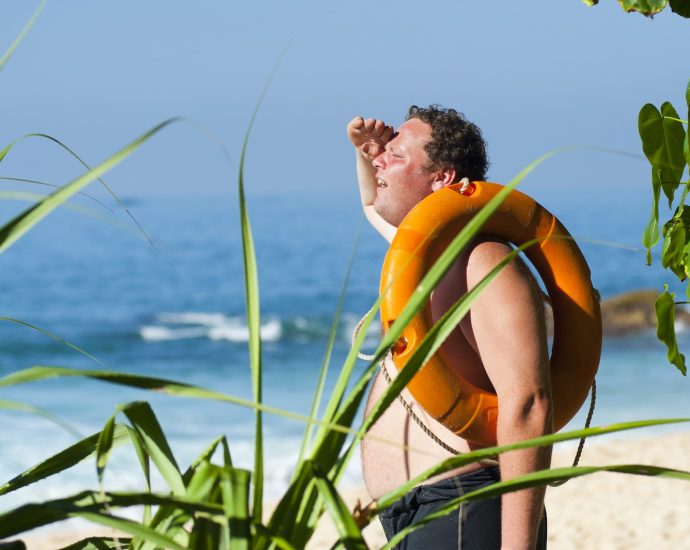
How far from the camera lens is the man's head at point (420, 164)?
194 cm

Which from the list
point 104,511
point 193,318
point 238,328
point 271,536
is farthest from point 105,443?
point 193,318

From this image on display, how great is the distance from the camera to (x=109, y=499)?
101 centimetres

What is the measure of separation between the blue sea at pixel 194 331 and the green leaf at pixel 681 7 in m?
0.38

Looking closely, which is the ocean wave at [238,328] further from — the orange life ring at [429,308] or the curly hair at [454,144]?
the orange life ring at [429,308]

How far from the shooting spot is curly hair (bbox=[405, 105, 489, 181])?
6.39ft

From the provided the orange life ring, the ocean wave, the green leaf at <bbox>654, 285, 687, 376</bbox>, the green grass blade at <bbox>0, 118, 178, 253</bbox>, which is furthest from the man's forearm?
the ocean wave

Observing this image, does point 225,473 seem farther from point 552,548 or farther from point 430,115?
point 552,548

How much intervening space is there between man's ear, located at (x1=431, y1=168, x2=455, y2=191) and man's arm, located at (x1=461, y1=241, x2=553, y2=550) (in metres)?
0.37

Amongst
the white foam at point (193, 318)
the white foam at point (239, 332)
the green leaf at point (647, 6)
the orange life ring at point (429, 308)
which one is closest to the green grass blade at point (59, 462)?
the orange life ring at point (429, 308)

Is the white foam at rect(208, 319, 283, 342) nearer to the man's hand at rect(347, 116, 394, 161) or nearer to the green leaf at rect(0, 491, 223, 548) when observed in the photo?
the man's hand at rect(347, 116, 394, 161)

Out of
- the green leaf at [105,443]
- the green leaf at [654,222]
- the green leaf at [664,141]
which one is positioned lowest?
the green leaf at [105,443]

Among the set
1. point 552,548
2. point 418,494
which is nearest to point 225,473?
point 418,494

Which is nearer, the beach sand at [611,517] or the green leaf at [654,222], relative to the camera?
the green leaf at [654,222]

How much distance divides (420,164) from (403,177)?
0.04m
